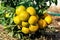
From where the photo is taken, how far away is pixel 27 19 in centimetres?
310

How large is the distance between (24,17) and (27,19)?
0.20 ft

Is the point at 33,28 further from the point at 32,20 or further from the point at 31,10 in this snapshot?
the point at 31,10

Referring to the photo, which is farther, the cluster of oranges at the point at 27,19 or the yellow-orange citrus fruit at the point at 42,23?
the yellow-orange citrus fruit at the point at 42,23

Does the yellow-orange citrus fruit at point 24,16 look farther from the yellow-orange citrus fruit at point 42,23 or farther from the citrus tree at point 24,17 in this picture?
the yellow-orange citrus fruit at point 42,23

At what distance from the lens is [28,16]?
10.1 feet

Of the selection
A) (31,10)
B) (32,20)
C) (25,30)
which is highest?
(31,10)

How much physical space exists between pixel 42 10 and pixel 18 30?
429mm

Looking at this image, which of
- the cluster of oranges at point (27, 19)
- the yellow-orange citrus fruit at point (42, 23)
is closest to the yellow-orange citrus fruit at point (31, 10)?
the cluster of oranges at point (27, 19)

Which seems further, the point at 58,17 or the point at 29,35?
the point at 58,17

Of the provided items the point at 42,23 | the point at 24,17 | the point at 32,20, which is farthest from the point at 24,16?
the point at 42,23

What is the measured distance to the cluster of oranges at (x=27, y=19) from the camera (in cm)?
307

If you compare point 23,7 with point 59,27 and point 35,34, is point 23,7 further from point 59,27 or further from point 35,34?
point 59,27

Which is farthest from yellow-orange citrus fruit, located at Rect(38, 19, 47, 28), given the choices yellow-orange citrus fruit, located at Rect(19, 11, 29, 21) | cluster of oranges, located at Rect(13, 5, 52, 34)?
yellow-orange citrus fruit, located at Rect(19, 11, 29, 21)

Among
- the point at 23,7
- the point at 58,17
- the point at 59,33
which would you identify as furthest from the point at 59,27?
the point at 23,7
